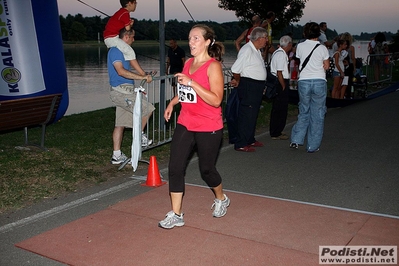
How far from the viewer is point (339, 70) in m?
13.8

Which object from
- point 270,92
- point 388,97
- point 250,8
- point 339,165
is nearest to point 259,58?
point 270,92

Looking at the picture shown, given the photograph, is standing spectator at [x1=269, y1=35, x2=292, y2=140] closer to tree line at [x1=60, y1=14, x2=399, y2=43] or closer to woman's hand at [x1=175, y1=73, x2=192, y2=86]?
tree line at [x1=60, y1=14, x2=399, y2=43]

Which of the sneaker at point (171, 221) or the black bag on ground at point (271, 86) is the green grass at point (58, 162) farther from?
the sneaker at point (171, 221)

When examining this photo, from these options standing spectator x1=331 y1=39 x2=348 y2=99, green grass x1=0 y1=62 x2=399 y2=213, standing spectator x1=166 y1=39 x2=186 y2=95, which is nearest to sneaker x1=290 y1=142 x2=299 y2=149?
green grass x1=0 y1=62 x2=399 y2=213

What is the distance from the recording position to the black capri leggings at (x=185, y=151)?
5102 millimetres

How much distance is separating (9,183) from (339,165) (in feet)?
15.2

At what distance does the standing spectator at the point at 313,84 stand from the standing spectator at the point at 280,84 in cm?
48

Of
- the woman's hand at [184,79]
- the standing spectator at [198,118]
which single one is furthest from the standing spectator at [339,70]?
the woman's hand at [184,79]

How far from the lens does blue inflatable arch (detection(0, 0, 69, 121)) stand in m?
8.60

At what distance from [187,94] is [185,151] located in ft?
1.82

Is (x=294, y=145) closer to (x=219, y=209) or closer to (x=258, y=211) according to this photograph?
(x=258, y=211)

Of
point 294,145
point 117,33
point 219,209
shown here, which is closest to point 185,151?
point 219,209

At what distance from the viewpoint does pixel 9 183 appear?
21.6 feet

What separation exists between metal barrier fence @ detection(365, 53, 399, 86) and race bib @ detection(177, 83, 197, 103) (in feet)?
51.6
